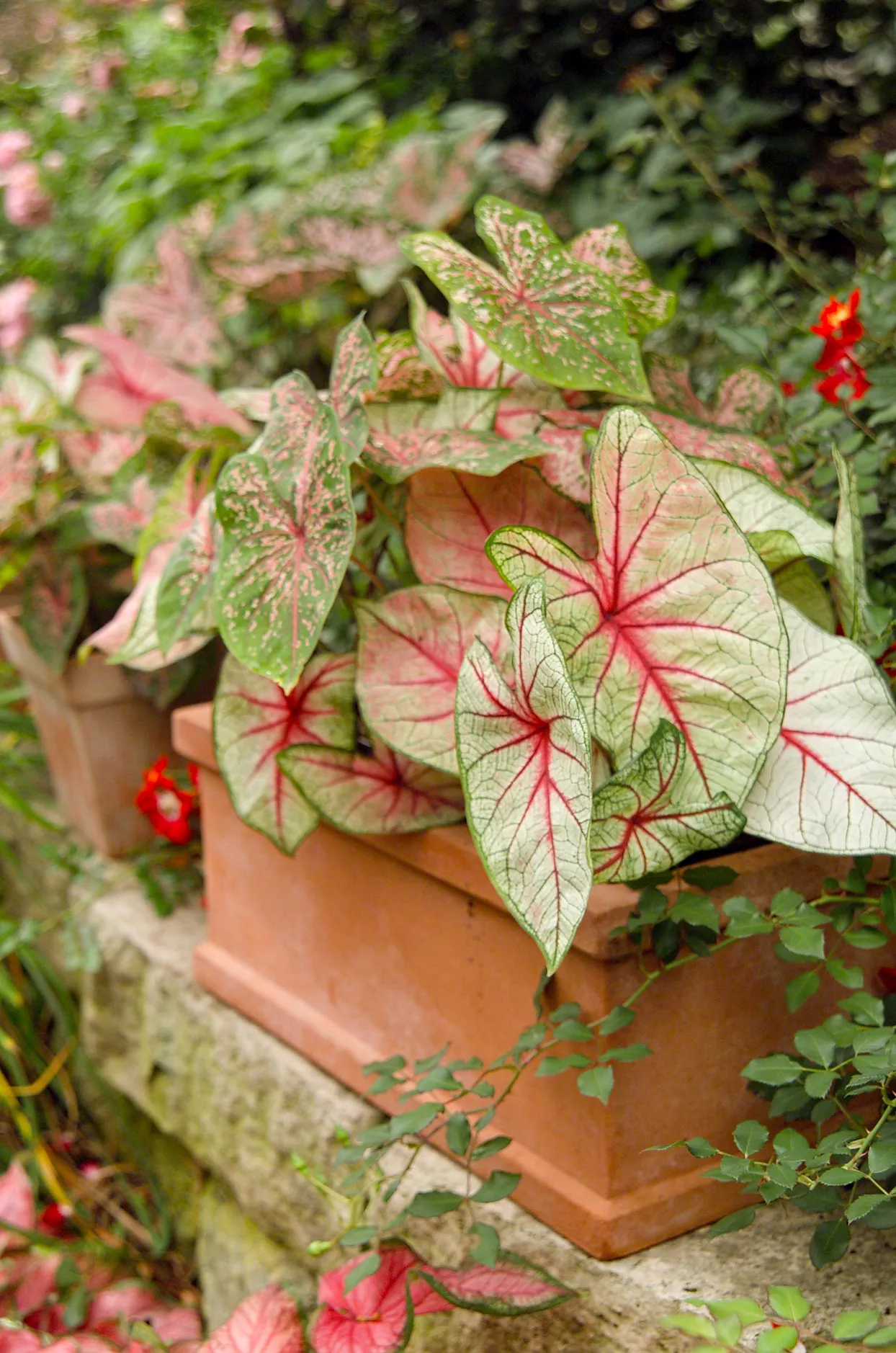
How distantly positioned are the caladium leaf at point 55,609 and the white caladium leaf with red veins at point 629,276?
0.75 metres

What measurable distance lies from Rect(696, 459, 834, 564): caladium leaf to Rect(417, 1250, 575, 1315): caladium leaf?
495 mm

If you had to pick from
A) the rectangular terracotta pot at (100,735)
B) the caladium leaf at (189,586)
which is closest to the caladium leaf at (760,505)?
the caladium leaf at (189,586)

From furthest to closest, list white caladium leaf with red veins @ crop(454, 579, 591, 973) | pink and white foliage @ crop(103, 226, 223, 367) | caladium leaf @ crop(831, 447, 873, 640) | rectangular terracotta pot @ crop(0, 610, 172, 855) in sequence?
pink and white foliage @ crop(103, 226, 223, 367) → rectangular terracotta pot @ crop(0, 610, 172, 855) → caladium leaf @ crop(831, 447, 873, 640) → white caladium leaf with red veins @ crop(454, 579, 591, 973)

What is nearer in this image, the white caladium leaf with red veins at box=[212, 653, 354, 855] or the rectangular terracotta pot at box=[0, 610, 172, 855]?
the white caladium leaf with red veins at box=[212, 653, 354, 855]

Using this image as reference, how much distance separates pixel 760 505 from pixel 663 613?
0.47ft

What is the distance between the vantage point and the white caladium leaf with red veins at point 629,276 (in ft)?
3.10

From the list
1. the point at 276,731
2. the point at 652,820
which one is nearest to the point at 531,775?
the point at 652,820

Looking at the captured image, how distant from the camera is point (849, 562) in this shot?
0.77m

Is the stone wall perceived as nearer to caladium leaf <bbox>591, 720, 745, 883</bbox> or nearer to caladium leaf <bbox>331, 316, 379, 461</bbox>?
caladium leaf <bbox>591, 720, 745, 883</bbox>

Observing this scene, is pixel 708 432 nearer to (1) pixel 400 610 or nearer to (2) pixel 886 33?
(1) pixel 400 610

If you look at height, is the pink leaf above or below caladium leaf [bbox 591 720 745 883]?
below

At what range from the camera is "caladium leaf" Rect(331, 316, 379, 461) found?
84 centimetres

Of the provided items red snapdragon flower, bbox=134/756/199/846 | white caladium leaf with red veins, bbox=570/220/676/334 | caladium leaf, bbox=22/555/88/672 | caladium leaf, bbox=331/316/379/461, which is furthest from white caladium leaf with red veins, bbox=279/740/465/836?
caladium leaf, bbox=22/555/88/672

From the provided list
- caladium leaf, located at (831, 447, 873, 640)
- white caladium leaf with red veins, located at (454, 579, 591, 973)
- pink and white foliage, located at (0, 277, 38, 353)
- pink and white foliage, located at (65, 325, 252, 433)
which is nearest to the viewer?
white caladium leaf with red veins, located at (454, 579, 591, 973)
